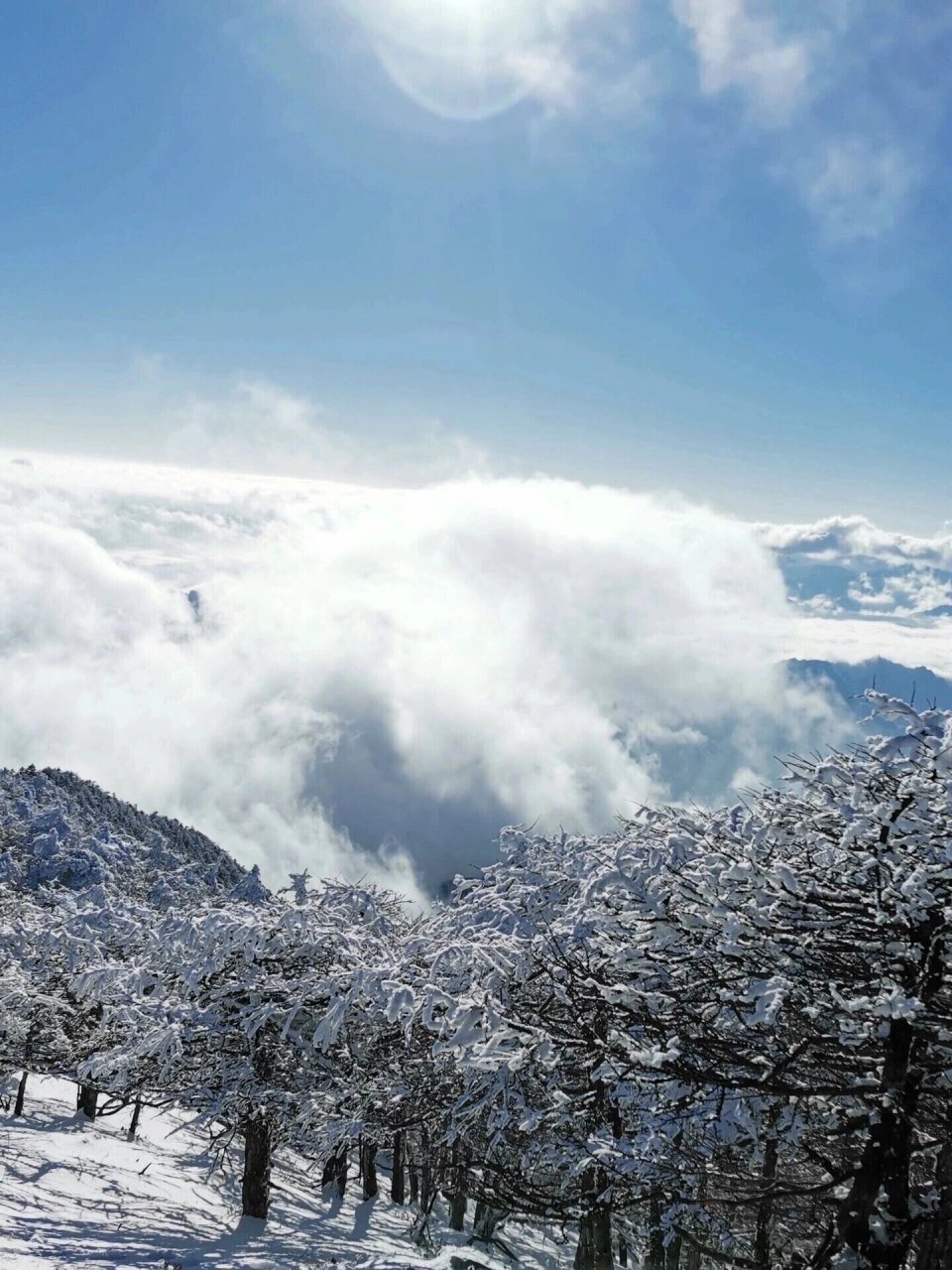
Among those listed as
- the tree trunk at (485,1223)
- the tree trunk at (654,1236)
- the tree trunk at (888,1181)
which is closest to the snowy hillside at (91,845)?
the tree trunk at (485,1223)

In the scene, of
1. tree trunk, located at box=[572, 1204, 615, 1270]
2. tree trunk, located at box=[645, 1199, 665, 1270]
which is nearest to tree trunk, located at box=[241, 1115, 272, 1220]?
tree trunk, located at box=[572, 1204, 615, 1270]

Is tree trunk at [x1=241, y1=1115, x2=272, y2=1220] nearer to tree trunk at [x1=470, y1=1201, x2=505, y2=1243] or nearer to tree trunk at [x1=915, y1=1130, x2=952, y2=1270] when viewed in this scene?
tree trunk at [x1=470, y1=1201, x2=505, y2=1243]

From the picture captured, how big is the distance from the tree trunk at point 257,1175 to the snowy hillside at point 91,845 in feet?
133

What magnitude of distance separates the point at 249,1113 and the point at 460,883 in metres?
6.02

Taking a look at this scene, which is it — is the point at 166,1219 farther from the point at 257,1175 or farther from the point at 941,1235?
the point at 941,1235

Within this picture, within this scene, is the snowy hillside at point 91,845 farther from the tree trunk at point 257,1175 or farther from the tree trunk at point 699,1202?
the tree trunk at point 699,1202

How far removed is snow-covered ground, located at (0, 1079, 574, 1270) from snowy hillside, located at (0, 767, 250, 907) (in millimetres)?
29352

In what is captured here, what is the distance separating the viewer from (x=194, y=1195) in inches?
797

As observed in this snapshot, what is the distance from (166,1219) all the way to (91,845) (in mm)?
106767

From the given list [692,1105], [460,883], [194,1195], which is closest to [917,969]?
[692,1105]

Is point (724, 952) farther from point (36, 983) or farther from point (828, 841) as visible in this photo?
point (36, 983)

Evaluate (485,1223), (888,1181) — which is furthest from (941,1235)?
(485,1223)

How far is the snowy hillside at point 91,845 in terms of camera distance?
9512 cm

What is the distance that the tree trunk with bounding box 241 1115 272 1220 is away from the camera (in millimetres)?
16641
